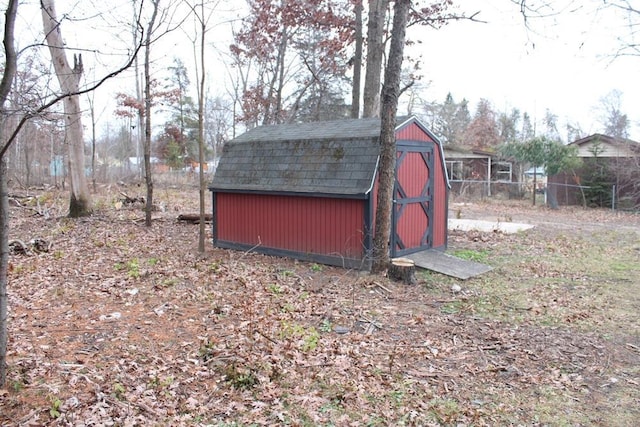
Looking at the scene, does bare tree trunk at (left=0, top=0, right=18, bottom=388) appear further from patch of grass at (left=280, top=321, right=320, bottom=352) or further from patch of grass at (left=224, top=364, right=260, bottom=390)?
patch of grass at (left=280, top=321, right=320, bottom=352)

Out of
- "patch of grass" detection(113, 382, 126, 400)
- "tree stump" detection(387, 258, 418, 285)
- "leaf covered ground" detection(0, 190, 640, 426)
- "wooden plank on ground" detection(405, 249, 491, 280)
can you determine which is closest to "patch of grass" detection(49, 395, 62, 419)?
"leaf covered ground" detection(0, 190, 640, 426)

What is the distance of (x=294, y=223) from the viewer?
9.55 metres

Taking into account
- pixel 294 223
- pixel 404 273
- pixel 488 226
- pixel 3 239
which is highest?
pixel 3 239

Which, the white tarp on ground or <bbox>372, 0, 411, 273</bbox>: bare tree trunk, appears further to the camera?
the white tarp on ground

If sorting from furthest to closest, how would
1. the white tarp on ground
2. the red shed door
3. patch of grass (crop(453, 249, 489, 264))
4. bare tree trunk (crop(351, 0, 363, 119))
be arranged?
bare tree trunk (crop(351, 0, 363, 119)) → the white tarp on ground → patch of grass (crop(453, 249, 489, 264)) → the red shed door

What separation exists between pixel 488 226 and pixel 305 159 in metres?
7.09

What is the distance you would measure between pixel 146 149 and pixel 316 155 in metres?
5.44

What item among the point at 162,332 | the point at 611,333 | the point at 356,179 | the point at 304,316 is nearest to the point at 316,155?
the point at 356,179

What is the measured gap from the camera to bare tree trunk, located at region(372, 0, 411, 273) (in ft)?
25.5

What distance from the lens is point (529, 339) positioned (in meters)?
5.34

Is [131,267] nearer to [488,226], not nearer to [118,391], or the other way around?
[118,391]

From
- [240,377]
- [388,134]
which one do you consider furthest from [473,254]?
[240,377]

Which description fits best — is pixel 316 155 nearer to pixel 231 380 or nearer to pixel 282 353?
pixel 282 353

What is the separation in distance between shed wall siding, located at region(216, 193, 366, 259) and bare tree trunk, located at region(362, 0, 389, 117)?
16.8 feet
